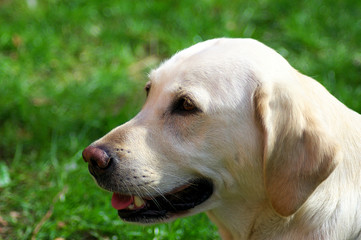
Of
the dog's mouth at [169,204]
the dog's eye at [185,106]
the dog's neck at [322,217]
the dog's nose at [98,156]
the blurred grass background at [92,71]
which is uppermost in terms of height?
the dog's eye at [185,106]

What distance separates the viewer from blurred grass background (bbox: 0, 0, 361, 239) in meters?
4.39

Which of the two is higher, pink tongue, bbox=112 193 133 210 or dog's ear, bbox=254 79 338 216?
dog's ear, bbox=254 79 338 216

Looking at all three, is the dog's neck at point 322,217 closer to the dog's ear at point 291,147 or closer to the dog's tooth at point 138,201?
the dog's ear at point 291,147

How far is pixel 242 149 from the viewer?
3.13 metres

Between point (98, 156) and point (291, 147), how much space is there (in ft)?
3.34

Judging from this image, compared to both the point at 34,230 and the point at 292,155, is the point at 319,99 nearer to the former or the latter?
the point at 292,155

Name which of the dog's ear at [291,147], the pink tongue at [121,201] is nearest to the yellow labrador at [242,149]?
the dog's ear at [291,147]

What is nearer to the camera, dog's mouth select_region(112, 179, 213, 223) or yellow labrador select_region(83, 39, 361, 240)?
yellow labrador select_region(83, 39, 361, 240)

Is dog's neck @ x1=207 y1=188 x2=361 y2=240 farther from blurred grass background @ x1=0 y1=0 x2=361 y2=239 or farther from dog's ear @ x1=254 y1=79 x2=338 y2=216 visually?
blurred grass background @ x1=0 y1=0 x2=361 y2=239

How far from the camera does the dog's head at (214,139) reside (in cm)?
304

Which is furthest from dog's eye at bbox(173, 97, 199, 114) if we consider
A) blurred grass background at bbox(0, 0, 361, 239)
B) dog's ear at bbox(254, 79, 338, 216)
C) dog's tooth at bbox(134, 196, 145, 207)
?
blurred grass background at bbox(0, 0, 361, 239)

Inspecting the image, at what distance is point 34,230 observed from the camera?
4.19 m

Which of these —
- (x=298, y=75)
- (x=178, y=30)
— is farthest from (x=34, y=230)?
(x=178, y=30)

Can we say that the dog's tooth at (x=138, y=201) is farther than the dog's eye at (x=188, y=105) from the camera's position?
Yes
